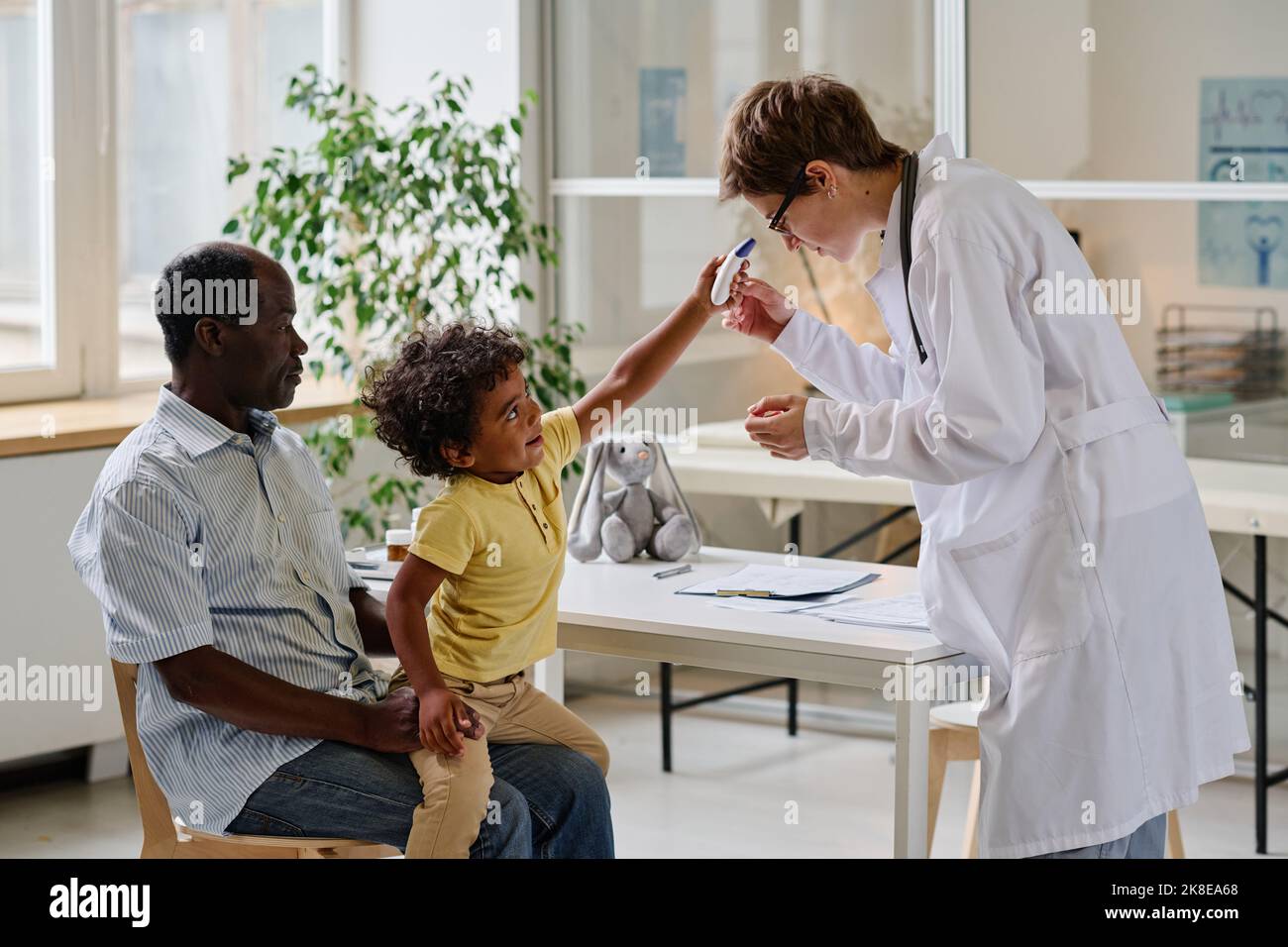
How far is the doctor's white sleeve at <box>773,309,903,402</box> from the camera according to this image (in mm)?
Result: 2301

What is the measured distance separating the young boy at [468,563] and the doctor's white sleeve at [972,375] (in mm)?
492

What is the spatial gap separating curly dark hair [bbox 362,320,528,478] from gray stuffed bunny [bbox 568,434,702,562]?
704 mm

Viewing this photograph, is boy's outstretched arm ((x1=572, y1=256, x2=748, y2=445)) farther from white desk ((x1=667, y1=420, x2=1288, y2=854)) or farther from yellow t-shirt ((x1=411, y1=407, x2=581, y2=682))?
white desk ((x1=667, y1=420, x2=1288, y2=854))

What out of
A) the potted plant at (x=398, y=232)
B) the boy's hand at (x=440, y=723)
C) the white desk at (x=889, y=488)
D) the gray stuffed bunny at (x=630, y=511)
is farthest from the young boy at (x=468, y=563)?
the potted plant at (x=398, y=232)

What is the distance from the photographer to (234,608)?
2.03m

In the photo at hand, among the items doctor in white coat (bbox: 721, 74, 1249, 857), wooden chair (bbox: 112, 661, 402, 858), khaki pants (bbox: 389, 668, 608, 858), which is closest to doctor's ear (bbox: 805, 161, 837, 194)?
doctor in white coat (bbox: 721, 74, 1249, 857)

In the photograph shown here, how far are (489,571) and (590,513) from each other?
72 cm

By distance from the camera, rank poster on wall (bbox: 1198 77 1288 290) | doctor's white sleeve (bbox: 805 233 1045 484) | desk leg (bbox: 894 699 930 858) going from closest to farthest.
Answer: doctor's white sleeve (bbox: 805 233 1045 484) < desk leg (bbox: 894 699 930 858) < poster on wall (bbox: 1198 77 1288 290)

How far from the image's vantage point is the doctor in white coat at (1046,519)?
1885 millimetres

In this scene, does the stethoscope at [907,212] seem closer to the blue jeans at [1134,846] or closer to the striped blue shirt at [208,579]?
the blue jeans at [1134,846]

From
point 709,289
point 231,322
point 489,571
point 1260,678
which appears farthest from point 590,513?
point 1260,678

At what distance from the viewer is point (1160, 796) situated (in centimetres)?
192
